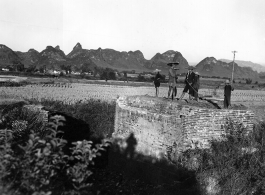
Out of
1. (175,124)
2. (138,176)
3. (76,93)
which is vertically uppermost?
(175,124)

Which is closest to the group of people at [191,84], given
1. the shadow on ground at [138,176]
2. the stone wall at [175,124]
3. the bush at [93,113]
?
the stone wall at [175,124]

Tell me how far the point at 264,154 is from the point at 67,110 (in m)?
13.4

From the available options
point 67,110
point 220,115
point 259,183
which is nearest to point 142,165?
point 220,115

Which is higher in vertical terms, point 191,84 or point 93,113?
point 191,84

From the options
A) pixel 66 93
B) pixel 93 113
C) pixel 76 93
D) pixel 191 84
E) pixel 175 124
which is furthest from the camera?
pixel 76 93

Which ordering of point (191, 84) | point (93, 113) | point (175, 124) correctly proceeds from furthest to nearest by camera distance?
point (93, 113), point (191, 84), point (175, 124)

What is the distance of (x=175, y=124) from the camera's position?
28.0 ft

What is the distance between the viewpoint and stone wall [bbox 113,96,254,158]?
330 inches

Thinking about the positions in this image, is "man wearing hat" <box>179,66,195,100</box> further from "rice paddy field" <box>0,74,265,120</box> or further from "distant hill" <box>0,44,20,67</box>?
"distant hill" <box>0,44,20,67</box>

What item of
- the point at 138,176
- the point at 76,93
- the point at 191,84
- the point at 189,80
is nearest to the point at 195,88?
the point at 191,84

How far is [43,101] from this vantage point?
19000mm

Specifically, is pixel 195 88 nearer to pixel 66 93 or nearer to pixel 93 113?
pixel 93 113

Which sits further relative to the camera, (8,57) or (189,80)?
(8,57)

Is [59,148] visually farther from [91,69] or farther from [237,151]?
[91,69]
